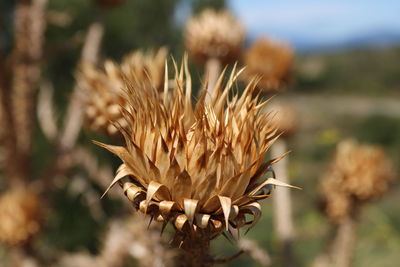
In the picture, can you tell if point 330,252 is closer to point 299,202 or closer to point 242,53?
point 242,53

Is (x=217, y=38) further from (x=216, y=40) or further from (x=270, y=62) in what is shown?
(x=270, y=62)

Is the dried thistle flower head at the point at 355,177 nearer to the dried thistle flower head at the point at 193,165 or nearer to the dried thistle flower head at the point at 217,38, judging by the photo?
the dried thistle flower head at the point at 217,38

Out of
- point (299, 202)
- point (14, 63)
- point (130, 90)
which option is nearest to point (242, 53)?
point (14, 63)

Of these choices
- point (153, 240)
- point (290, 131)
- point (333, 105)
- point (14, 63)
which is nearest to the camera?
point (153, 240)

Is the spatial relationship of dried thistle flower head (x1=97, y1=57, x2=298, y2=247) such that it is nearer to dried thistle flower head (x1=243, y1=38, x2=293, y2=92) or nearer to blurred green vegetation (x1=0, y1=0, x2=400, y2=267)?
dried thistle flower head (x1=243, y1=38, x2=293, y2=92)

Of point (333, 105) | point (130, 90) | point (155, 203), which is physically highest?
point (130, 90)

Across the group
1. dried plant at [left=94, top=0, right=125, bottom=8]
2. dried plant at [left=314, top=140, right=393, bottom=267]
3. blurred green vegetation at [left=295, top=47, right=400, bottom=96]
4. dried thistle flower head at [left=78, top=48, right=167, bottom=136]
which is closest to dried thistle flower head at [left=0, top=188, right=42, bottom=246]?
dried thistle flower head at [left=78, top=48, right=167, bottom=136]

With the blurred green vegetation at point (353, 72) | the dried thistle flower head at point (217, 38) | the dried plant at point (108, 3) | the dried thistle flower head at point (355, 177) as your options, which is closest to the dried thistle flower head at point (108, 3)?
the dried plant at point (108, 3)
